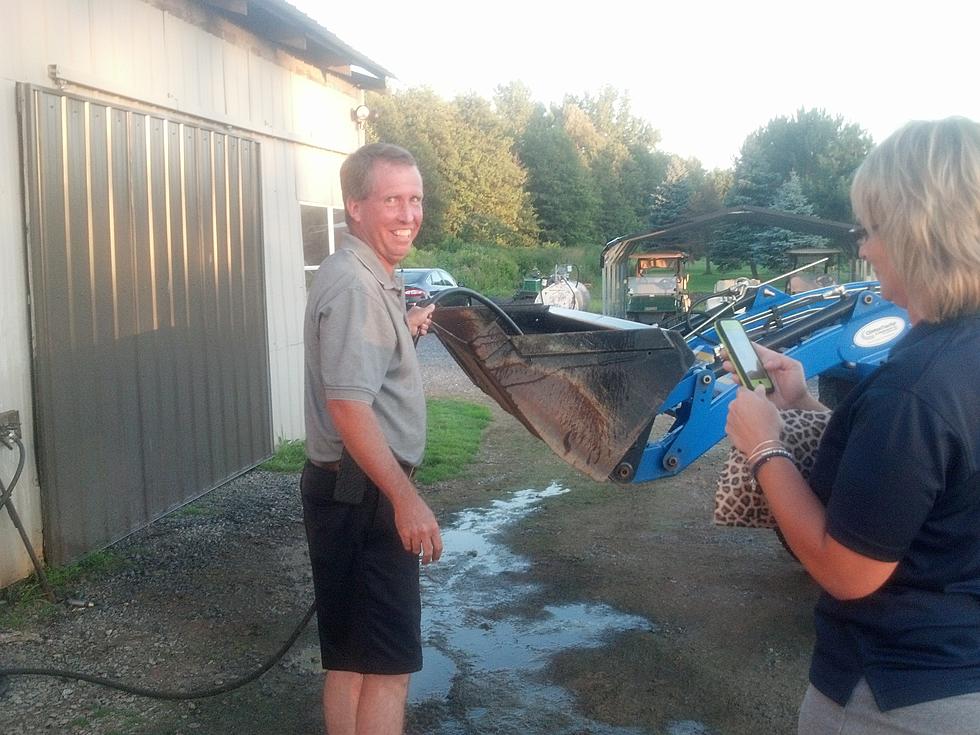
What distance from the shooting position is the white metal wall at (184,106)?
16.6 feet

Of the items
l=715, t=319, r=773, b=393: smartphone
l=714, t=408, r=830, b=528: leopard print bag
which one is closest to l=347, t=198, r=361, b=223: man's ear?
l=715, t=319, r=773, b=393: smartphone

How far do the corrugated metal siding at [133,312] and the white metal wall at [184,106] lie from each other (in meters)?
0.11

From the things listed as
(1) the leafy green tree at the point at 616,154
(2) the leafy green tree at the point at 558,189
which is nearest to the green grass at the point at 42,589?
(2) the leafy green tree at the point at 558,189

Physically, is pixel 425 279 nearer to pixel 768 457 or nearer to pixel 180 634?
pixel 180 634

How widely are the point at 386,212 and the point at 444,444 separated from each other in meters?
6.69

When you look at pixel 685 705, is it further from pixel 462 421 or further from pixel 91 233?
pixel 462 421

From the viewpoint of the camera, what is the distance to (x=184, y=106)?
268 inches

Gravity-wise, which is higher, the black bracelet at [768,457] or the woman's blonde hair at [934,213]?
the woman's blonde hair at [934,213]

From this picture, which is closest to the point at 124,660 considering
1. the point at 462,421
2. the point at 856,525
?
the point at 856,525

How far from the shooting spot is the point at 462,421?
439 inches

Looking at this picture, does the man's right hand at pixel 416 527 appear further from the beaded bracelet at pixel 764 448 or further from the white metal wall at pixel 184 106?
the white metal wall at pixel 184 106

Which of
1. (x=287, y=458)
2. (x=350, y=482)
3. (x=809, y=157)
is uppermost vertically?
(x=809, y=157)

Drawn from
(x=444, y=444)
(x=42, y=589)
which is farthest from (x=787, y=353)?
(x=444, y=444)

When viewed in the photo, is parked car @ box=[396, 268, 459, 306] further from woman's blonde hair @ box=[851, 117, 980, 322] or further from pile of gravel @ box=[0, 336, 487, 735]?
woman's blonde hair @ box=[851, 117, 980, 322]
